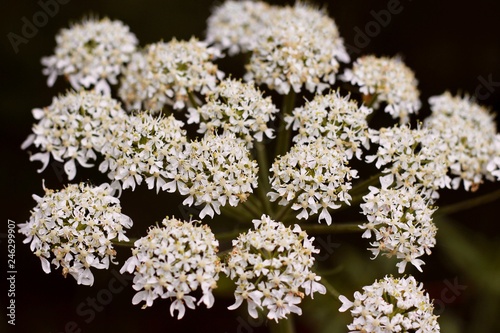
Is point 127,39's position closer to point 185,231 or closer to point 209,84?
point 209,84

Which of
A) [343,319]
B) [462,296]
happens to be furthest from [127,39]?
[462,296]

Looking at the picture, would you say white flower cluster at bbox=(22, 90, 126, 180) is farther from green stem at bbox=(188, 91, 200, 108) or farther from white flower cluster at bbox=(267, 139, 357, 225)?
white flower cluster at bbox=(267, 139, 357, 225)

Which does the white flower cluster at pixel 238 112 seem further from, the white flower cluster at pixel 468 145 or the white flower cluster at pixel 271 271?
the white flower cluster at pixel 468 145

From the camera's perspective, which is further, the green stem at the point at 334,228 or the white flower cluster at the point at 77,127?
the white flower cluster at the point at 77,127

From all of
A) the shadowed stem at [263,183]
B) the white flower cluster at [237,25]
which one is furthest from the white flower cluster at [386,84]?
the white flower cluster at [237,25]

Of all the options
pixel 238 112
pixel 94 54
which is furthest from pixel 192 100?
pixel 94 54
